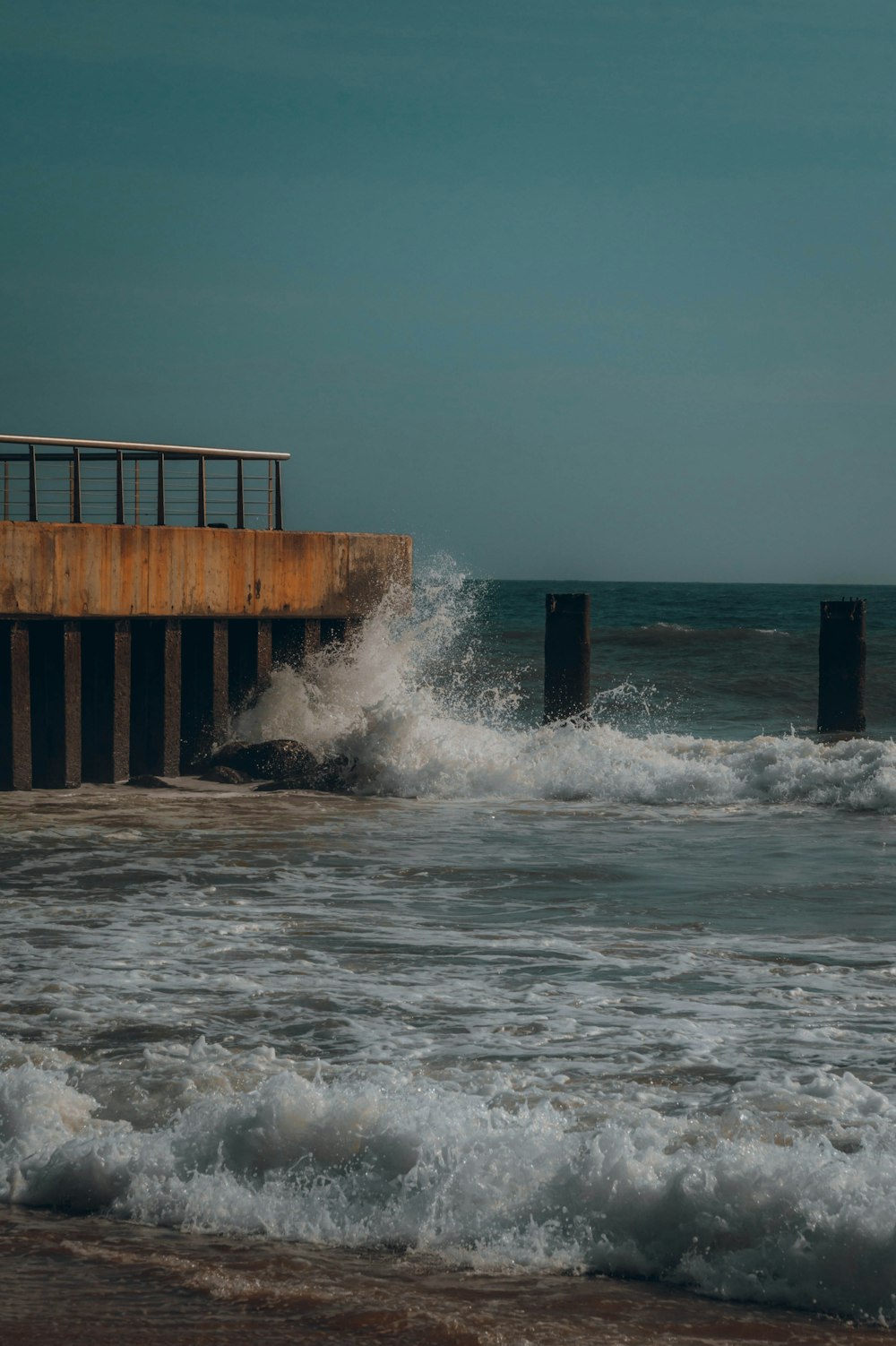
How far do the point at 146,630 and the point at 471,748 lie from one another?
3.47m

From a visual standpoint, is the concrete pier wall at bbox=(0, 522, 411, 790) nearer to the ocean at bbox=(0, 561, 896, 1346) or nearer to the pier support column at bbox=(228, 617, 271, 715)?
the pier support column at bbox=(228, 617, 271, 715)

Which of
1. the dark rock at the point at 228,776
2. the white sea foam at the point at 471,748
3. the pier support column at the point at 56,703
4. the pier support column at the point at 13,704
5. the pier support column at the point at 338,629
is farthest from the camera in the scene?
the pier support column at the point at 338,629

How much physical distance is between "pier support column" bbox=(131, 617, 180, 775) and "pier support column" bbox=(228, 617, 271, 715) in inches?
36.6

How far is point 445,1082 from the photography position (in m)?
4.69

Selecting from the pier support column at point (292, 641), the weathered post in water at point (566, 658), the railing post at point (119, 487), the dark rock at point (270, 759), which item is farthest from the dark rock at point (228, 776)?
the weathered post in water at point (566, 658)

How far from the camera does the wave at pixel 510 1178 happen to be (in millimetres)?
3543

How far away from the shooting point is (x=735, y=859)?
9562 mm

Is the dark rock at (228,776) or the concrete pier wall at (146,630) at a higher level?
the concrete pier wall at (146,630)

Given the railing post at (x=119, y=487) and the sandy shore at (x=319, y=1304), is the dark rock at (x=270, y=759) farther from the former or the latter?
the sandy shore at (x=319, y=1304)

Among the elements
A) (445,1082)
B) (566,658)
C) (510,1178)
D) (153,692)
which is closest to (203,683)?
(153,692)

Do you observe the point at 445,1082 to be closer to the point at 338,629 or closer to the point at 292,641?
the point at 292,641

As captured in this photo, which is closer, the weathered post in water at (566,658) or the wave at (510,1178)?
the wave at (510,1178)

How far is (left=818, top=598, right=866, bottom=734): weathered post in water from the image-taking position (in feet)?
53.8

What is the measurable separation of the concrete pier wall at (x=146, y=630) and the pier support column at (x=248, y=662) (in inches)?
0.5
